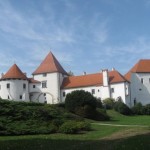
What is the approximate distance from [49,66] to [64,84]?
555 cm

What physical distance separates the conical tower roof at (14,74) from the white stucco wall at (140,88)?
25.0 metres

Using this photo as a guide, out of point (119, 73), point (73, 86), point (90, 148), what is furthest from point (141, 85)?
point (90, 148)

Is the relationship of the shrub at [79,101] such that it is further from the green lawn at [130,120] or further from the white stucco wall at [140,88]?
the white stucco wall at [140,88]

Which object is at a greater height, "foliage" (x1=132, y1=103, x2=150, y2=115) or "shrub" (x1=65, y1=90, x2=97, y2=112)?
"shrub" (x1=65, y1=90, x2=97, y2=112)

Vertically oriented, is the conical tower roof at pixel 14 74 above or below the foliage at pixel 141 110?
above

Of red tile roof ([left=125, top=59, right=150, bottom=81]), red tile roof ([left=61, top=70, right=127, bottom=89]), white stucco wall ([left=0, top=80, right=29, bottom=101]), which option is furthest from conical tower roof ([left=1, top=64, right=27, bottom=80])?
red tile roof ([left=125, top=59, right=150, bottom=81])

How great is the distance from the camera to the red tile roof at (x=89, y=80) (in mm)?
86844

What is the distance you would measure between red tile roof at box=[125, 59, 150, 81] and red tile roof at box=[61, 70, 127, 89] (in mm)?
3935

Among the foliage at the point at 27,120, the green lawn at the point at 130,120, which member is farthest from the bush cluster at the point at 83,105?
the foliage at the point at 27,120

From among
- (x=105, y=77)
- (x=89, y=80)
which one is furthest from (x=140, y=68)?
(x=89, y=80)

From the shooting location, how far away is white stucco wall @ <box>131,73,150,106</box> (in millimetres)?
88863

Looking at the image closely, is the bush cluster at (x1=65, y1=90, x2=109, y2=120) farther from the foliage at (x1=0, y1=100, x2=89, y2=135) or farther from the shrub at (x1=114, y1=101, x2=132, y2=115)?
the shrub at (x1=114, y1=101, x2=132, y2=115)

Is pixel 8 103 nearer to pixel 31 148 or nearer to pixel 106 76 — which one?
pixel 31 148

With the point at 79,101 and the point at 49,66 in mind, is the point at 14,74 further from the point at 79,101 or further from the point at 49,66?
the point at 79,101
